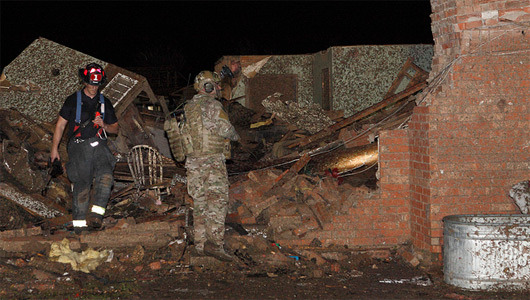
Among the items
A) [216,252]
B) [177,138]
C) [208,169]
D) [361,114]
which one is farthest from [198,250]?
[361,114]

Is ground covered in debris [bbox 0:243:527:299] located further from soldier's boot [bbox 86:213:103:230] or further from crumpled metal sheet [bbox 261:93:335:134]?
crumpled metal sheet [bbox 261:93:335:134]

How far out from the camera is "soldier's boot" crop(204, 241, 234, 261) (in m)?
6.31

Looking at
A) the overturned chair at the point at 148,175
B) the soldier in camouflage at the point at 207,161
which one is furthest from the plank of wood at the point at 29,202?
the soldier in camouflage at the point at 207,161

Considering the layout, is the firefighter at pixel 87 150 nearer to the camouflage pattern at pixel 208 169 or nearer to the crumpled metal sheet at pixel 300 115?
the camouflage pattern at pixel 208 169

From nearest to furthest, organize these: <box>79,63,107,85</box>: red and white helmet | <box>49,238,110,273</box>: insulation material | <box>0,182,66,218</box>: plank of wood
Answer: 1. <box>49,238,110,273</box>: insulation material
2. <box>79,63,107,85</box>: red and white helmet
3. <box>0,182,66,218</box>: plank of wood

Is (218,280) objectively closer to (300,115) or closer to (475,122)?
(475,122)

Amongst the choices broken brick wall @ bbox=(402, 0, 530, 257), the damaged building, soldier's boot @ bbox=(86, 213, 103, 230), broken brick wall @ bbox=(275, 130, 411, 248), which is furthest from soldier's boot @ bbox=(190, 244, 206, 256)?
broken brick wall @ bbox=(402, 0, 530, 257)

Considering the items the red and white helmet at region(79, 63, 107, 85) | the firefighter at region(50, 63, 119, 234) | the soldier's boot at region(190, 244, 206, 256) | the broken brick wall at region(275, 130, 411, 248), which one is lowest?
the soldier's boot at region(190, 244, 206, 256)

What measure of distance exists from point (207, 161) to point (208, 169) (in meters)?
0.09

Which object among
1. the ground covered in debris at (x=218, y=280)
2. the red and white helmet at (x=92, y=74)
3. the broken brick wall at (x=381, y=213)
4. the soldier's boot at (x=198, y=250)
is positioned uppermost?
the red and white helmet at (x=92, y=74)

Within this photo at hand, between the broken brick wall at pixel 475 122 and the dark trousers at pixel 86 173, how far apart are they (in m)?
3.63

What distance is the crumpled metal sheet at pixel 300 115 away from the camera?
1220cm

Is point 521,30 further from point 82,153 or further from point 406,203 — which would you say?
point 82,153

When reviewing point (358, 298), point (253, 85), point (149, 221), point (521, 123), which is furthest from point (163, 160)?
point (253, 85)
